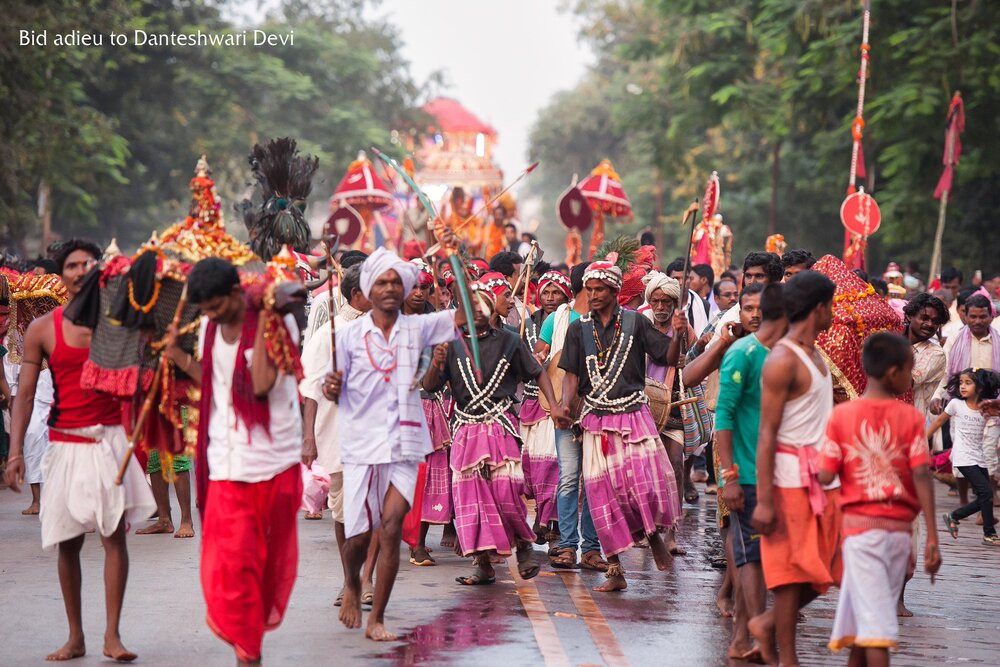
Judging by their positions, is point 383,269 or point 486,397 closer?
point 383,269

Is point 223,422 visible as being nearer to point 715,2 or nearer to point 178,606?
point 178,606

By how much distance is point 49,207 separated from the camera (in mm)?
35812

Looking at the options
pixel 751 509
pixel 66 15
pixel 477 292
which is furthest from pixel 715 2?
pixel 751 509

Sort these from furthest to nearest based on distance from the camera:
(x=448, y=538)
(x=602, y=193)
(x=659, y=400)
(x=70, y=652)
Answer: (x=602, y=193), (x=448, y=538), (x=659, y=400), (x=70, y=652)

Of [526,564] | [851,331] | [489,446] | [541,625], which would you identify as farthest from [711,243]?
[541,625]

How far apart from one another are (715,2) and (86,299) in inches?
995

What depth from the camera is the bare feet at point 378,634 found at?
26.3 ft

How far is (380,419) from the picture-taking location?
27.0 feet

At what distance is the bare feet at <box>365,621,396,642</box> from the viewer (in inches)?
316

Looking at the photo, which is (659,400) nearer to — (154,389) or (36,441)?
(154,389)

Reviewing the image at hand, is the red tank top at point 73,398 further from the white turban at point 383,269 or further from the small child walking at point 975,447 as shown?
the small child walking at point 975,447

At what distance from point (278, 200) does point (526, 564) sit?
5.19m

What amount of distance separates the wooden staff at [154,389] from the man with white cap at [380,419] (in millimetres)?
1097

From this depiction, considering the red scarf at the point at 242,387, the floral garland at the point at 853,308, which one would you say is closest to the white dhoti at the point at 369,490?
the red scarf at the point at 242,387
